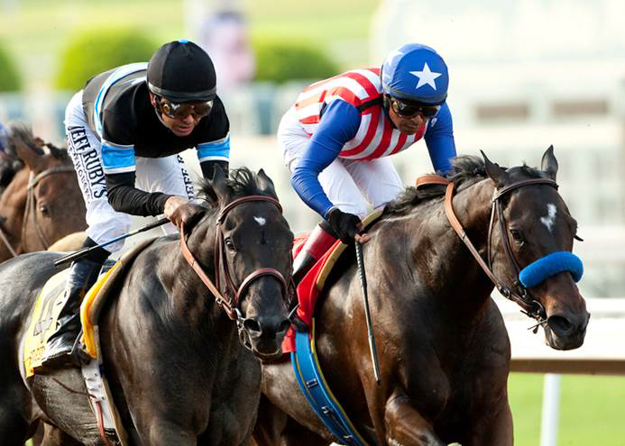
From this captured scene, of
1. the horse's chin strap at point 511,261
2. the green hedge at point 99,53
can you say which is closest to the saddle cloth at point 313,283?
the horse's chin strap at point 511,261

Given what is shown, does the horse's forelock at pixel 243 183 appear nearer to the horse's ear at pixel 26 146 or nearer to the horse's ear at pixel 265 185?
the horse's ear at pixel 265 185

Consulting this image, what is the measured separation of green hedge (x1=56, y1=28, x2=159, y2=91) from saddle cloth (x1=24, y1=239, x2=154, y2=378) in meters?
37.7

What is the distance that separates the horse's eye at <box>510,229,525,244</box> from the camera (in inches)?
192

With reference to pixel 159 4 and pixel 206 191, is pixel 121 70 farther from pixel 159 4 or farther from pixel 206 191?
pixel 159 4

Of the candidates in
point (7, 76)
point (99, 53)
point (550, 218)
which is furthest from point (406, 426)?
point (7, 76)

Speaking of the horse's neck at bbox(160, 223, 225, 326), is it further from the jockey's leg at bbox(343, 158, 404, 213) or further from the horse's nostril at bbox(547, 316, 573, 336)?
the jockey's leg at bbox(343, 158, 404, 213)

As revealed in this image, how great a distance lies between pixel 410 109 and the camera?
5.60 meters

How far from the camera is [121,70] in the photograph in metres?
5.69

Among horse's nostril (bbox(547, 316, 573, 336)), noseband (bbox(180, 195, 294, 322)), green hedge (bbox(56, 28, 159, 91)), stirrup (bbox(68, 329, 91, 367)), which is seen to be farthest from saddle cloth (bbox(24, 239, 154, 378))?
green hedge (bbox(56, 28, 159, 91))

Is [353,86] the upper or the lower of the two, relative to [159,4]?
upper

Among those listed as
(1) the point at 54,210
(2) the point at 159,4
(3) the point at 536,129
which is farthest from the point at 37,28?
(1) the point at 54,210

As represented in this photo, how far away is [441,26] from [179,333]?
17.4 meters

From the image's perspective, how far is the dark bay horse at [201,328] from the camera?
4.46 m

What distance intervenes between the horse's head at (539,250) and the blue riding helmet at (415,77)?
584 millimetres
